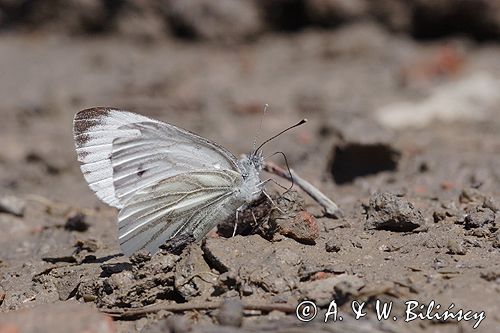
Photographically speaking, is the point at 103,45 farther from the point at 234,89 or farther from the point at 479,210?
the point at 479,210

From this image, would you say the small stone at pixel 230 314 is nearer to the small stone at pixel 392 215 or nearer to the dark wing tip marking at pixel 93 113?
the small stone at pixel 392 215

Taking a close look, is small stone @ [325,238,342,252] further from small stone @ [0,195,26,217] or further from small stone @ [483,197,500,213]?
small stone @ [0,195,26,217]

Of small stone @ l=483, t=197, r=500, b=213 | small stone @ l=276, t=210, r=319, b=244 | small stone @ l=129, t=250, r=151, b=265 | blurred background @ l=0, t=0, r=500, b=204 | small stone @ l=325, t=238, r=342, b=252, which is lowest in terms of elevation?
small stone @ l=129, t=250, r=151, b=265

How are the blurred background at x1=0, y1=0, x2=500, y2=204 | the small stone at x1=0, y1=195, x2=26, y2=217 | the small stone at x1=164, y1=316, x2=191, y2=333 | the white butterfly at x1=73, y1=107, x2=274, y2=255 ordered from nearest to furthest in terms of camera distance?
the small stone at x1=164, y1=316, x2=191, y2=333 < the white butterfly at x1=73, y1=107, x2=274, y2=255 < the small stone at x1=0, y1=195, x2=26, y2=217 < the blurred background at x1=0, y1=0, x2=500, y2=204

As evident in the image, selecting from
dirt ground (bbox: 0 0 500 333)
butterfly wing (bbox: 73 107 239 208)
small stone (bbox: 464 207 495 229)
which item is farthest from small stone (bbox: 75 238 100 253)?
small stone (bbox: 464 207 495 229)

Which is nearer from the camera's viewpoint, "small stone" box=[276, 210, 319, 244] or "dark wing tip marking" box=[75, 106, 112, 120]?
"small stone" box=[276, 210, 319, 244]

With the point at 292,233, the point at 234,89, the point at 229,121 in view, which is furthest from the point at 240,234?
the point at 234,89

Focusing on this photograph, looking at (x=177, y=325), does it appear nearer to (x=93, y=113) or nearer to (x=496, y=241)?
(x=93, y=113)

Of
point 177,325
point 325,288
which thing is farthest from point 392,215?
point 177,325

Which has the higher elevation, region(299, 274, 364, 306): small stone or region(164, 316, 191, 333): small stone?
region(299, 274, 364, 306): small stone
